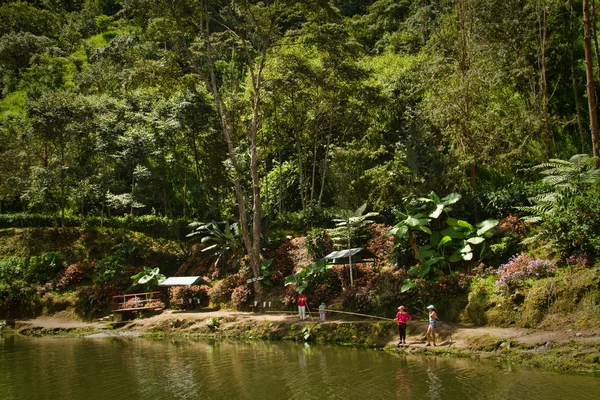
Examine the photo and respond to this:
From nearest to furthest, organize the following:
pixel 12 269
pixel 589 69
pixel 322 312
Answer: pixel 589 69 < pixel 322 312 < pixel 12 269

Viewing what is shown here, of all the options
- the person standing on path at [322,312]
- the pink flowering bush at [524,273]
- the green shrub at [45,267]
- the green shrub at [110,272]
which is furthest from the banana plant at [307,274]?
the green shrub at [45,267]

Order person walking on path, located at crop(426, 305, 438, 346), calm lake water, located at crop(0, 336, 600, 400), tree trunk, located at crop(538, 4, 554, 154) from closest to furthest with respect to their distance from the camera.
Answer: calm lake water, located at crop(0, 336, 600, 400)
person walking on path, located at crop(426, 305, 438, 346)
tree trunk, located at crop(538, 4, 554, 154)

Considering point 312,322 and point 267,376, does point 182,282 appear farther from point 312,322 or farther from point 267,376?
point 267,376

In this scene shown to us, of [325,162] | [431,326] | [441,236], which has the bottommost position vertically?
[431,326]

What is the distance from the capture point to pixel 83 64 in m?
53.1

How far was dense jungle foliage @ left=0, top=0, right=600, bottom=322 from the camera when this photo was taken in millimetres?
17062

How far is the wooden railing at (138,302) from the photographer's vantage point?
22938 millimetres

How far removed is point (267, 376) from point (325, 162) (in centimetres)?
1481

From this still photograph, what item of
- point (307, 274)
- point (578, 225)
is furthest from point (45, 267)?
point (578, 225)

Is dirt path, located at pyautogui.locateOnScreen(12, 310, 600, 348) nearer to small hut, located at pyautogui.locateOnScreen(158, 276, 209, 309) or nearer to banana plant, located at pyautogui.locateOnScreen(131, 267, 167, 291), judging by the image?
small hut, located at pyautogui.locateOnScreen(158, 276, 209, 309)

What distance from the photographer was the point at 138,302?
910 inches

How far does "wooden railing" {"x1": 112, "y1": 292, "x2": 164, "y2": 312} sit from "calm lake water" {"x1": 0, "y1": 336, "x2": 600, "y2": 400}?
235 inches

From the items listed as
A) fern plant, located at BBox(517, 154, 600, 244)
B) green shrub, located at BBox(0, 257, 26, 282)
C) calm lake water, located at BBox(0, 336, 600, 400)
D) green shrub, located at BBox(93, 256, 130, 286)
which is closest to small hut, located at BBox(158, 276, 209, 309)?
green shrub, located at BBox(93, 256, 130, 286)

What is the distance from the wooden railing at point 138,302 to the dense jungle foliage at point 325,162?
3.66ft
